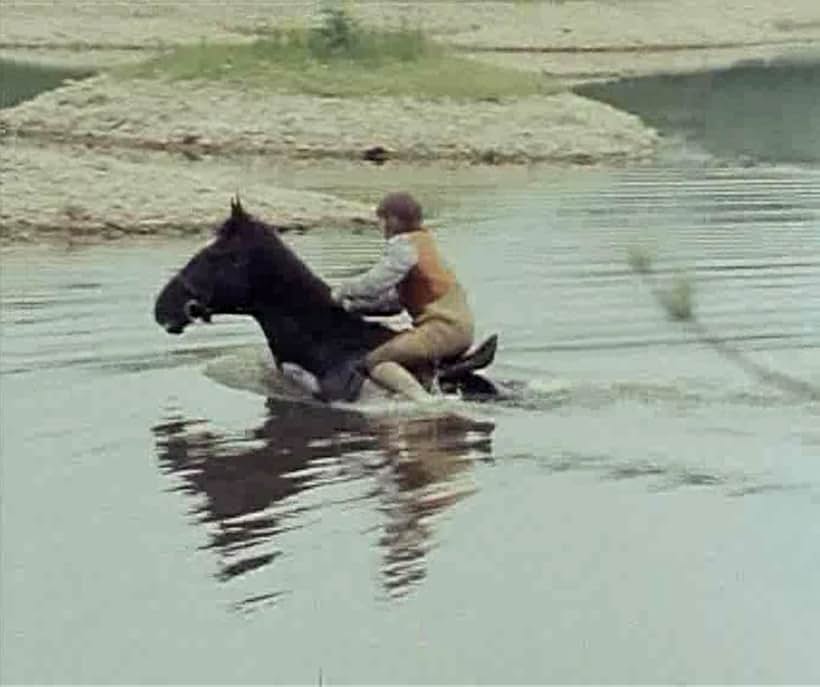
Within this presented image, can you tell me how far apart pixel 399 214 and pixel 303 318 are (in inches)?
33.1

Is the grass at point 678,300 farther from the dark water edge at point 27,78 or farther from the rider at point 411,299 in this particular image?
the dark water edge at point 27,78

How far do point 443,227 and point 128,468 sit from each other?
13.0m

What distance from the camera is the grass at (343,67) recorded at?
3878 cm

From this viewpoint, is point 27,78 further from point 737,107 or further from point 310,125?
point 737,107

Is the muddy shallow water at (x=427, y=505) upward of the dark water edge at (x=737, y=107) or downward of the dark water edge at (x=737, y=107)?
upward

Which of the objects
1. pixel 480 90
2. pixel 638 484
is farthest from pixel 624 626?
pixel 480 90

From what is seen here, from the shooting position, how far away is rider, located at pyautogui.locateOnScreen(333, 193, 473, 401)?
15680 millimetres

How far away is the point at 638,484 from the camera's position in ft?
44.8

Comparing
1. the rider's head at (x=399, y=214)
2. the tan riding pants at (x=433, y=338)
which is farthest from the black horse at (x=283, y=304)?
the rider's head at (x=399, y=214)

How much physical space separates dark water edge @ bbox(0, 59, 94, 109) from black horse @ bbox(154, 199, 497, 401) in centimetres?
2346

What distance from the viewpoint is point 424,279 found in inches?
626

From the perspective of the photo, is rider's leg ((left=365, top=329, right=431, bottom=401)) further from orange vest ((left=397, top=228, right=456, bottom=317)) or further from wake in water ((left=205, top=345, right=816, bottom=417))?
orange vest ((left=397, top=228, right=456, bottom=317))

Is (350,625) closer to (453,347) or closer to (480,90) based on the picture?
(453,347)

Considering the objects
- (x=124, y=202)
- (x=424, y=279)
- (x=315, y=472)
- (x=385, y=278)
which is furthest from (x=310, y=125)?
(x=315, y=472)
